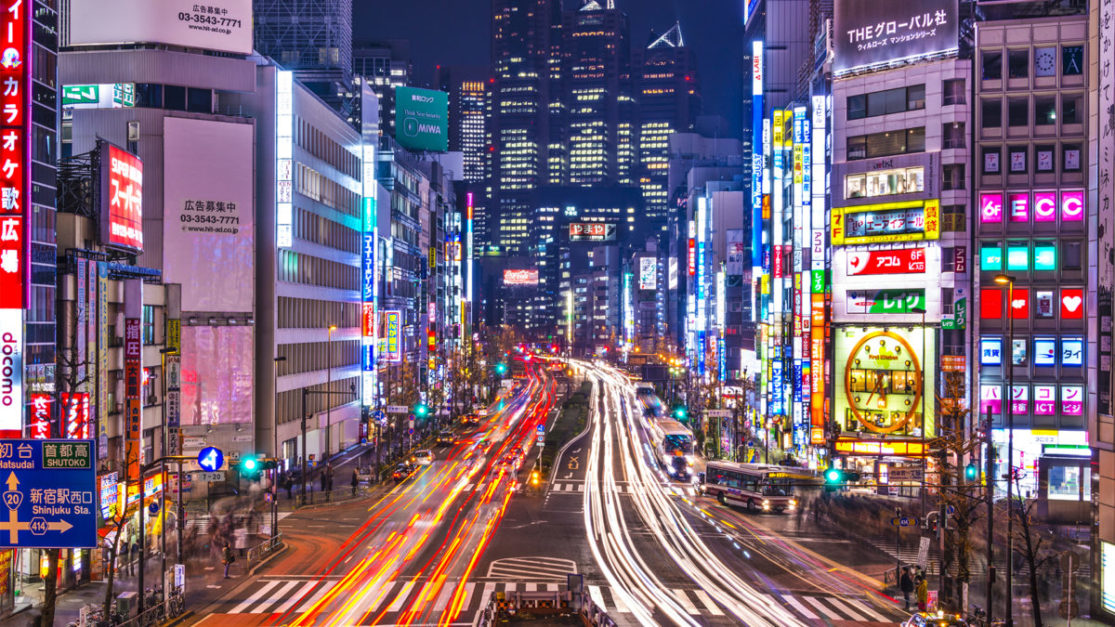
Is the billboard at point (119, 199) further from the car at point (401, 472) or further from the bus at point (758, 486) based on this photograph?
the bus at point (758, 486)

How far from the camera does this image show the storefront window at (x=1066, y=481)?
6247 cm

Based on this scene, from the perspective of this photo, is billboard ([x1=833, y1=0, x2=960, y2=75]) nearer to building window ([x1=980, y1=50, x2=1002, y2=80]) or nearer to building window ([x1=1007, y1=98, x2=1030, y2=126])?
building window ([x1=980, y1=50, x2=1002, y2=80])

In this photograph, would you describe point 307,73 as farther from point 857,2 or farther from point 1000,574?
point 1000,574

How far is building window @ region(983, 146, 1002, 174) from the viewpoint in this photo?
63.9 metres

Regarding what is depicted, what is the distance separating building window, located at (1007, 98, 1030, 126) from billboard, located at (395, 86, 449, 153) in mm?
77703

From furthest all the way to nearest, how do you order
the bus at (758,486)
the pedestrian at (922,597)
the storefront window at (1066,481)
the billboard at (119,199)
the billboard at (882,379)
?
the billboard at (882,379)
the storefront window at (1066,481)
the bus at (758,486)
the billboard at (119,199)
the pedestrian at (922,597)

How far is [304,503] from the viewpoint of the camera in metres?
61.6

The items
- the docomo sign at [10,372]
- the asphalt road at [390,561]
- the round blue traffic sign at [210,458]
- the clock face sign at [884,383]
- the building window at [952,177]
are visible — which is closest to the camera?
the docomo sign at [10,372]

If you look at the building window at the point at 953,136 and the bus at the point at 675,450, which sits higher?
the building window at the point at 953,136

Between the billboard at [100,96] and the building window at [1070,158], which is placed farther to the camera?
the billboard at [100,96]

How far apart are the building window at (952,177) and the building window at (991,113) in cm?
291

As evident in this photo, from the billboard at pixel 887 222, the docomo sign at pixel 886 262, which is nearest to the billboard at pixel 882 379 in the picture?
the docomo sign at pixel 886 262

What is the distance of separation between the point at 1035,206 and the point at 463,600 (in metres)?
44.0

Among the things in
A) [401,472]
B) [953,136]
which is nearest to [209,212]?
[401,472]
